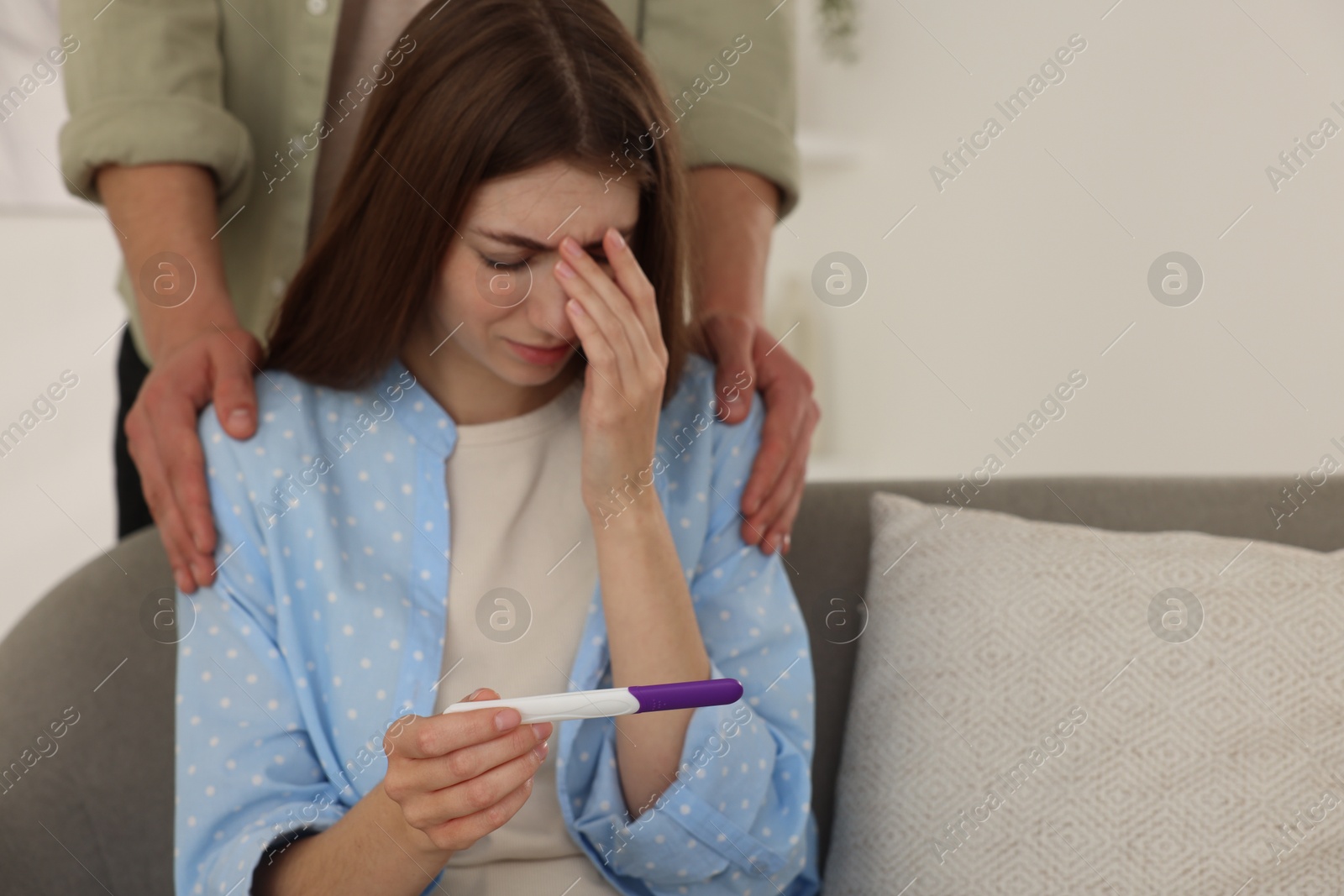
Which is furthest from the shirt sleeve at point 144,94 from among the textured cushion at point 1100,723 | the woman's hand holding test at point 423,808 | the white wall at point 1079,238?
the white wall at point 1079,238

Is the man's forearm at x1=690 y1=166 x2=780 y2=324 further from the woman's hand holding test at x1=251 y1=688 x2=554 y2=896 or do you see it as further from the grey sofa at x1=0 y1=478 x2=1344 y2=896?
the woman's hand holding test at x1=251 y1=688 x2=554 y2=896

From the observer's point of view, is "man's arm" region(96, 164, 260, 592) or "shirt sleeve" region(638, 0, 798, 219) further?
"shirt sleeve" region(638, 0, 798, 219)

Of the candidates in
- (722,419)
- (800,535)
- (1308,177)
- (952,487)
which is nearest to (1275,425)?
(1308,177)

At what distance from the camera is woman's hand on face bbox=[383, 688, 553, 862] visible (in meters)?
0.74

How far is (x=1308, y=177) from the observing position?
6.63 feet

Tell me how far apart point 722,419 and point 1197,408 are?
1505mm

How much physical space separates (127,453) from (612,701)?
973mm

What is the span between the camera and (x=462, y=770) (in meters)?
0.75

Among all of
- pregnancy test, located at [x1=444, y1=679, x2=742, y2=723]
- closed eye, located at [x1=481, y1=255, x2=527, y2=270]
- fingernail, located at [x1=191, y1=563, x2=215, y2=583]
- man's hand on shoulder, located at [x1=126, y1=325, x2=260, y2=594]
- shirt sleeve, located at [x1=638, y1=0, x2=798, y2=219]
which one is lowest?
fingernail, located at [x1=191, y1=563, x2=215, y2=583]

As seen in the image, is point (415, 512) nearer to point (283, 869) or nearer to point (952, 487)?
point (283, 869)

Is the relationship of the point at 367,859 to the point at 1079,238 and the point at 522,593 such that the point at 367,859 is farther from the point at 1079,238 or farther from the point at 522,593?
the point at 1079,238

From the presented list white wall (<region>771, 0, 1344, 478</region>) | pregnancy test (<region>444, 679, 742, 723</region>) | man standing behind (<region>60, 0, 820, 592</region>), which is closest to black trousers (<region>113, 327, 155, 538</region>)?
man standing behind (<region>60, 0, 820, 592</region>)

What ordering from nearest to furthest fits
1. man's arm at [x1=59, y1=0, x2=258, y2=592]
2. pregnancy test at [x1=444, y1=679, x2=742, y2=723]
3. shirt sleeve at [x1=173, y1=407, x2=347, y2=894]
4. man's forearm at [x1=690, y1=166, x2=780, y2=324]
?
1. pregnancy test at [x1=444, y1=679, x2=742, y2=723]
2. shirt sleeve at [x1=173, y1=407, x2=347, y2=894]
3. man's arm at [x1=59, y1=0, x2=258, y2=592]
4. man's forearm at [x1=690, y1=166, x2=780, y2=324]

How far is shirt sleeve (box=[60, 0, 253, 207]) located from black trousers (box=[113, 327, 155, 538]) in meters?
0.25
